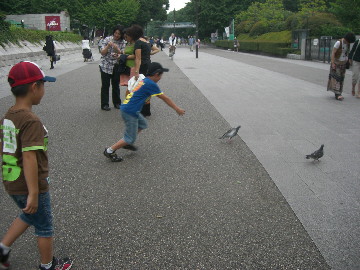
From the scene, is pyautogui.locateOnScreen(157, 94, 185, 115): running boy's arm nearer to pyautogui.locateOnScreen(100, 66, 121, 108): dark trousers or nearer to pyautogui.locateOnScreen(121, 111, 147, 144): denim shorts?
pyautogui.locateOnScreen(121, 111, 147, 144): denim shorts

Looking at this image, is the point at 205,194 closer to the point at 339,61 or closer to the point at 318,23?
the point at 339,61

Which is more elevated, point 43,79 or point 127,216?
point 43,79

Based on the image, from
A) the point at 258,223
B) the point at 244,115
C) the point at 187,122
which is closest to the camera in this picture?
the point at 258,223

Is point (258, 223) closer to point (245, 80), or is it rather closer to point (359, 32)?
point (245, 80)

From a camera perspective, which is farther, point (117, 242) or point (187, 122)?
point (187, 122)

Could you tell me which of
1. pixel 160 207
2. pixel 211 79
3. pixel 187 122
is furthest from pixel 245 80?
pixel 160 207

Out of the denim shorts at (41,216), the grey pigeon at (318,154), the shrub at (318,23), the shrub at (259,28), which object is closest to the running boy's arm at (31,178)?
the denim shorts at (41,216)

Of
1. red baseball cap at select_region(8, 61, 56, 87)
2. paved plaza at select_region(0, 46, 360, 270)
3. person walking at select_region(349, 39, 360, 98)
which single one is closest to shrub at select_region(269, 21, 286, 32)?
person walking at select_region(349, 39, 360, 98)

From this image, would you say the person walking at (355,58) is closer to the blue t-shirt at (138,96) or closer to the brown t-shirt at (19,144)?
the blue t-shirt at (138,96)

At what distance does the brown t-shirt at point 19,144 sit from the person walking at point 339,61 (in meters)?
8.97

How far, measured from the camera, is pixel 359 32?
24.9 m

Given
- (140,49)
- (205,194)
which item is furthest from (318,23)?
(205,194)

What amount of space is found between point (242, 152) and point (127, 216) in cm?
252

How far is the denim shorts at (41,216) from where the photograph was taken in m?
2.42
